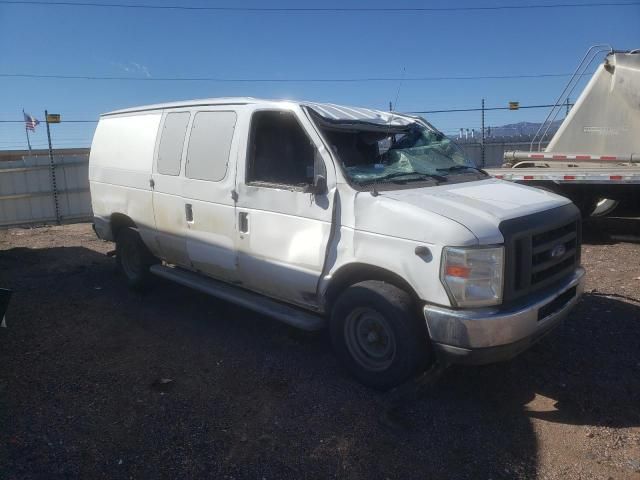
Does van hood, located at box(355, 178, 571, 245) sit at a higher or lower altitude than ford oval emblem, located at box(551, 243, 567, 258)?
higher

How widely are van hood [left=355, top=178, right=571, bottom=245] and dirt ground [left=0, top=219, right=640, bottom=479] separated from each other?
4.02 ft

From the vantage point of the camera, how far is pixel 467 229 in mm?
3121

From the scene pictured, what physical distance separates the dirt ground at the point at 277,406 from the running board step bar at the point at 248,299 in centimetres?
42

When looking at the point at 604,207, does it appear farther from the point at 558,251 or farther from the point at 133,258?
the point at 133,258

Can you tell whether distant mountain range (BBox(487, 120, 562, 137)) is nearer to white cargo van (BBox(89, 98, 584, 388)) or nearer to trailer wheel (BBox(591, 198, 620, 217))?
trailer wheel (BBox(591, 198, 620, 217))

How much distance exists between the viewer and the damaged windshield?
3.98m

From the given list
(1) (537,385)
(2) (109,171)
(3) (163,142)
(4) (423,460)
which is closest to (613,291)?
(1) (537,385)

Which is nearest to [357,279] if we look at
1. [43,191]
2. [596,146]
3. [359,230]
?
[359,230]

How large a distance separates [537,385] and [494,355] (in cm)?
89

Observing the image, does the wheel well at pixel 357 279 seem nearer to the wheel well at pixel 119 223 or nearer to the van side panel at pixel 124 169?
the van side panel at pixel 124 169

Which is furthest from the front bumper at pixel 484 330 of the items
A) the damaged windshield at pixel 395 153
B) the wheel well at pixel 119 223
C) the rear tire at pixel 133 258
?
the wheel well at pixel 119 223

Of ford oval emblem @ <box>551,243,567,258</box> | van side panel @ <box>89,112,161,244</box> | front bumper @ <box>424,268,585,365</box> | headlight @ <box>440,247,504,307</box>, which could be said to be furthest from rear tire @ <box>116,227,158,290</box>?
ford oval emblem @ <box>551,243,567,258</box>

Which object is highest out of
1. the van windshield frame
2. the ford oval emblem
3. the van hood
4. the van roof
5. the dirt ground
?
the van roof

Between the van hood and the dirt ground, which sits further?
the van hood
